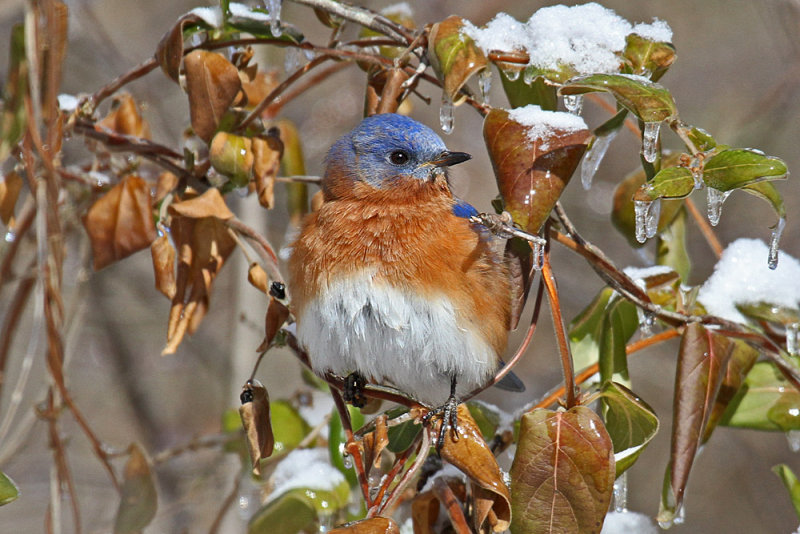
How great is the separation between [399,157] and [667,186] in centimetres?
128

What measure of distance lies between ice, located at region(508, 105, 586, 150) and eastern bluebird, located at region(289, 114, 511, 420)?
62 centimetres

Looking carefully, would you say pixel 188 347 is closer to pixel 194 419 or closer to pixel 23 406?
pixel 194 419

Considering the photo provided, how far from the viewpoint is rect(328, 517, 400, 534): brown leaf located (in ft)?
4.95

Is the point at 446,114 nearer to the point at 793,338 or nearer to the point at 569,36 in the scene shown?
the point at 569,36

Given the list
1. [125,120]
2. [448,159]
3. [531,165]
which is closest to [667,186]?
[531,165]

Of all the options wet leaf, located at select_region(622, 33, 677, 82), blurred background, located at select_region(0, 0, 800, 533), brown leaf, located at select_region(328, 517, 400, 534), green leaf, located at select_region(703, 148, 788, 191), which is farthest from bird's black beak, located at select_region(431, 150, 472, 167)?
blurred background, located at select_region(0, 0, 800, 533)

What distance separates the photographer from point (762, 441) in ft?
21.7

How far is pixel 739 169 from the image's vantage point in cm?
161

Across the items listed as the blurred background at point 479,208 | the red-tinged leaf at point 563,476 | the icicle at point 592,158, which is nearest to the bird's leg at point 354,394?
the red-tinged leaf at point 563,476

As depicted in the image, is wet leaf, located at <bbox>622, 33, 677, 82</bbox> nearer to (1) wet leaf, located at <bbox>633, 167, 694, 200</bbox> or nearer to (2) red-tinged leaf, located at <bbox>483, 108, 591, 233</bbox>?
(2) red-tinged leaf, located at <bbox>483, 108, 591, 233</bbox>

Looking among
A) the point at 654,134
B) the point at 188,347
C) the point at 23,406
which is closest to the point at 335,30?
the point at 654,134

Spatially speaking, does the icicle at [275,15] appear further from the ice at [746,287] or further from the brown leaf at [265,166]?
the ice at [746,287]

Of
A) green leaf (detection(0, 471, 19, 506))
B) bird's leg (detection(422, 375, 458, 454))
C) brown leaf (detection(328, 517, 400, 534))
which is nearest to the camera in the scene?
brown leaf (detection(328, 517, 400, 534))

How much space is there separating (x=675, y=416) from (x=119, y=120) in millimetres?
1960
